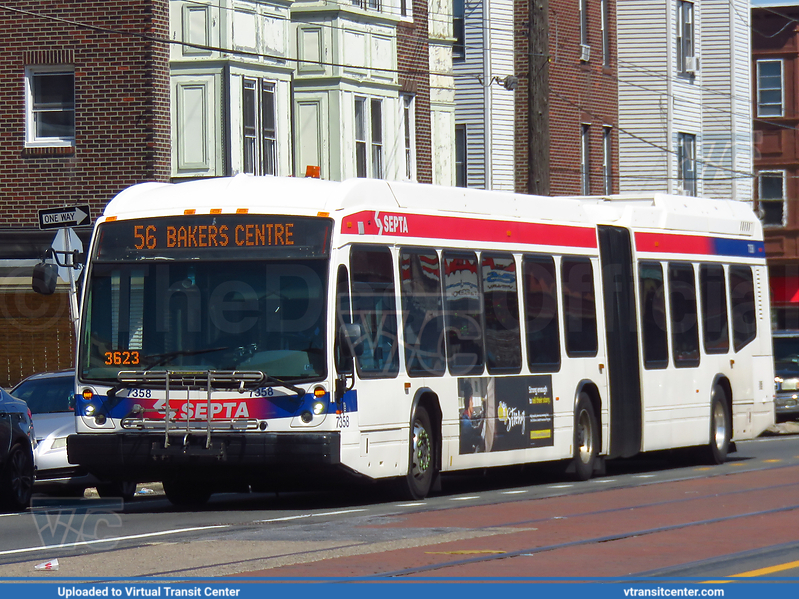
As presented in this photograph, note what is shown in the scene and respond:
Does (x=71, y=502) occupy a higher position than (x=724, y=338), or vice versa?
(x=724, y=338)

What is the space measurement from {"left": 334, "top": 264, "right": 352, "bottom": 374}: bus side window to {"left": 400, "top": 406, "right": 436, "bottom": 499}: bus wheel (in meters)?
1.40

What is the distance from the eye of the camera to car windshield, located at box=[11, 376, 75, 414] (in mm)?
18688

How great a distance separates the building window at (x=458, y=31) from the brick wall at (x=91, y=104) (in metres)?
12.3

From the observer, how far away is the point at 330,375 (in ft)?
45.4

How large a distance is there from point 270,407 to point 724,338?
9.21 meters

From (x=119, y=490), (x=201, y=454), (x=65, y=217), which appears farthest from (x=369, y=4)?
(x=201, y=454)

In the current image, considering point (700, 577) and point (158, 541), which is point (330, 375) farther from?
point (700, 577)

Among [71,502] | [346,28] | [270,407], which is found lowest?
[71,502]

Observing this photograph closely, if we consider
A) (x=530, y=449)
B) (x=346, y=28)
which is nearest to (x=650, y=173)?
(x=346, y=28)

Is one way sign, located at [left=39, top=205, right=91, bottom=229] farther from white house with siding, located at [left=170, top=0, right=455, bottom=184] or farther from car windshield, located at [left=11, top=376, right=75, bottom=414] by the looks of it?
white house with siding, located at [left=170, top=0, right=455, bottom=184]

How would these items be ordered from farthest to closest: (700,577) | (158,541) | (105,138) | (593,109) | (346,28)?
(593,109), (346,28), (105,138), (158,541), (700,577)

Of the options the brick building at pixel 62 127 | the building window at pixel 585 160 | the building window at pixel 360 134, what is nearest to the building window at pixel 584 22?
the building window at pixel 585 160

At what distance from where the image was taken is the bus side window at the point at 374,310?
14.3 m

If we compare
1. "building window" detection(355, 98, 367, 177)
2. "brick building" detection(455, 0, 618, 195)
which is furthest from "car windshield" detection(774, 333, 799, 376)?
"building window" detection(355, 98, 367, 177)
